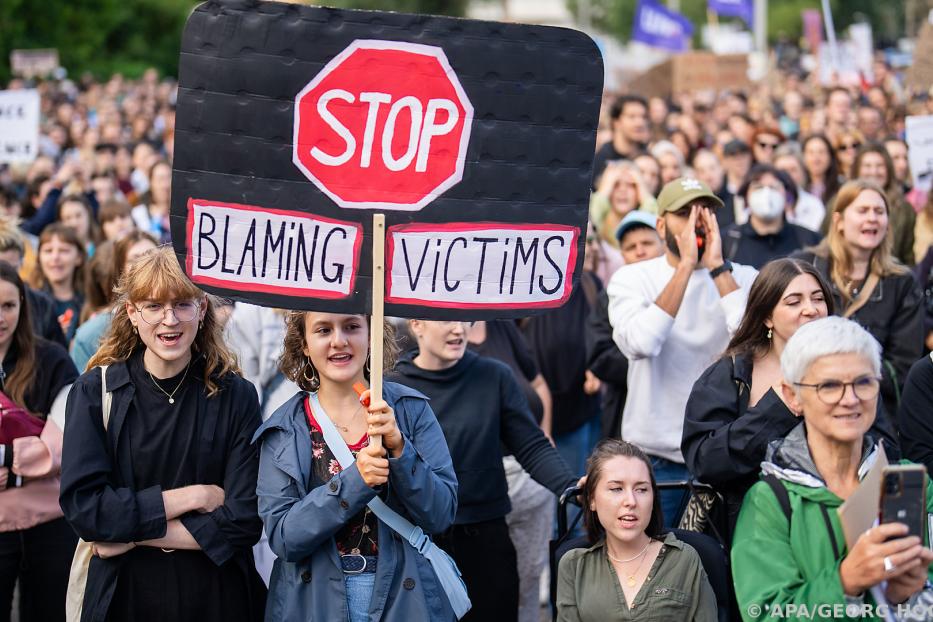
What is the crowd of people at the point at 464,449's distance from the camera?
11.4 ft

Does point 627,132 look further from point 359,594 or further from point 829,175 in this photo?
point 359,594

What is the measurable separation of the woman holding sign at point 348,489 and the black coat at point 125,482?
0.57 ft

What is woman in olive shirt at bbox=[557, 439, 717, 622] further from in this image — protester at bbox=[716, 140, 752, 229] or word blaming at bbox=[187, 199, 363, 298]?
protester at bbox=[716, 140, 752, 229]

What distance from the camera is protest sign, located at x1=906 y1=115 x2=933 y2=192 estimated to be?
9023 mm

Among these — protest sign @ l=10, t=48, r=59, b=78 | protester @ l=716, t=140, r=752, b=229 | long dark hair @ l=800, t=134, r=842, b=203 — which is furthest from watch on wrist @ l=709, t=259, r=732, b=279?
protest sign @ l=10, t=48, r=59, b=78

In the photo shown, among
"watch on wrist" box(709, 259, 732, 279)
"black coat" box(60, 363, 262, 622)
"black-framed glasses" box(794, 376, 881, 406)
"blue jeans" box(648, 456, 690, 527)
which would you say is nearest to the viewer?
"black-framed glasses" box(794, 376, 881, 406)

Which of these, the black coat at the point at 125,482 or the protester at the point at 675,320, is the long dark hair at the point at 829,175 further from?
the black coat at the point at 125,482

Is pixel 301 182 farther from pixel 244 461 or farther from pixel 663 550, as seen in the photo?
pixel 663 550

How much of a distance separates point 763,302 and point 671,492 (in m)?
1.09

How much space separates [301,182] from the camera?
3.67 metres

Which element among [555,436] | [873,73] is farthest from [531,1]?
[555,436]

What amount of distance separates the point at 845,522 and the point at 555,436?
13.1ft

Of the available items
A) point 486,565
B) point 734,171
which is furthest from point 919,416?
point 734,171

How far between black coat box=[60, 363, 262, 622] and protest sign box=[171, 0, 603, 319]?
2.24 ft
